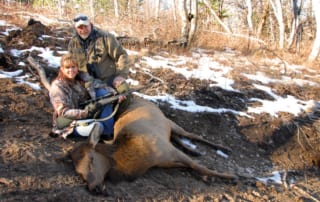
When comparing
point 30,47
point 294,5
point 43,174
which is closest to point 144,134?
point 43,174

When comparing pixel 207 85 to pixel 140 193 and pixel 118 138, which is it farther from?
pixel 140 193

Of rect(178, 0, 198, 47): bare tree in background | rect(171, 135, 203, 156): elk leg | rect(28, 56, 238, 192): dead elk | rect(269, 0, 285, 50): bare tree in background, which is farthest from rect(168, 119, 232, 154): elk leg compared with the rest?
rect(269, 0, 285, 50): bare tree in background

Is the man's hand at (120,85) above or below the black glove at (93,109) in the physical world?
above

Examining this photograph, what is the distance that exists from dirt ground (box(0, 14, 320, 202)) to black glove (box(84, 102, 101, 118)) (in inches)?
16.6

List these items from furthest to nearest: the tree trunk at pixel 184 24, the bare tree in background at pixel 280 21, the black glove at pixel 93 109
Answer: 1. the bare tree in background at pixel 280 21
2. the tree trunk at pixel 184 24
3. the black glove at pixel 93 109

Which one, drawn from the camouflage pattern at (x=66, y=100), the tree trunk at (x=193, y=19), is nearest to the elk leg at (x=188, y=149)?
the camouflage pattern at (x=66, y=100)

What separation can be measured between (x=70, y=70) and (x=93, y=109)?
53 centimetres

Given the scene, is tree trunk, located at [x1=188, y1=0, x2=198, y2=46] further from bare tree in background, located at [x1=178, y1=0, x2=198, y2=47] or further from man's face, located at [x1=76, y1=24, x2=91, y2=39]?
man's face, located at [x1=76, y1=24, x2=91, y2=39]

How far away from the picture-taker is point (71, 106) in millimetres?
4344

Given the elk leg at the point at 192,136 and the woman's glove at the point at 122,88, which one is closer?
the woman's glove at the point at 122,88

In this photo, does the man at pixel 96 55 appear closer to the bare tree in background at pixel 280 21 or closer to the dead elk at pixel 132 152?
the dead elk at pixel 132 152

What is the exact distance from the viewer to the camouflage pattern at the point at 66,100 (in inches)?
166

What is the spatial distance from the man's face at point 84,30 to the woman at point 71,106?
1.60ft

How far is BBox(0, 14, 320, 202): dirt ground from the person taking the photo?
358cm
